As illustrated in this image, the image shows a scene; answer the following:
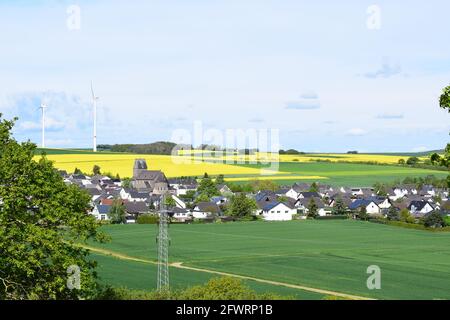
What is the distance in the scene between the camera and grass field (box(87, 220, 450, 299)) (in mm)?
52844

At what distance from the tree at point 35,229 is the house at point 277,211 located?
10483 centimetres

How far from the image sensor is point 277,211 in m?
133

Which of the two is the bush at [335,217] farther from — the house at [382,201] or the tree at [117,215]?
the tree at [117,215]

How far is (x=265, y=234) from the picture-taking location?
307ft

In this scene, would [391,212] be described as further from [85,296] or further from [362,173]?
[85,296]

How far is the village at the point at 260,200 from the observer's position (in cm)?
12569

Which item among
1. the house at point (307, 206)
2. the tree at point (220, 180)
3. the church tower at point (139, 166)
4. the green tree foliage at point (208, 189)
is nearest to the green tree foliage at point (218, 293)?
the house at point (307, 206)

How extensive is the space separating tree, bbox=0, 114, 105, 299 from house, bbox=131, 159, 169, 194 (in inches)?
5271

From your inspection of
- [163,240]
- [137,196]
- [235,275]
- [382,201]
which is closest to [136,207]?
[137,196]

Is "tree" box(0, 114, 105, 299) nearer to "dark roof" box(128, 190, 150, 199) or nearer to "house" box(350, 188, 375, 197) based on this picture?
"dark roof" box(128, 190, 150, 199)

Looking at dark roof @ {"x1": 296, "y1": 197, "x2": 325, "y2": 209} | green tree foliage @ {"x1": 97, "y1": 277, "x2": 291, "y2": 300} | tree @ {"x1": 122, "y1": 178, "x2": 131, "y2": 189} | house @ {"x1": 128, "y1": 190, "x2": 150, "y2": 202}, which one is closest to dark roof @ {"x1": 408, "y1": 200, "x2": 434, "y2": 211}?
dark roof @ {"x1": 296, "y1": 197, "x2": 325, "y2": 209}

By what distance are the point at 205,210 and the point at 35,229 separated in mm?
106469

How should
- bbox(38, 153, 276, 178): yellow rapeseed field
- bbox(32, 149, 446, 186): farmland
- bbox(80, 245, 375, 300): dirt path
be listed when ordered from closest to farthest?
bbox(80, 245, 375, 300): dirt path < bbox(32, 149, 446, 186): farmland < bbox(38, 153, 276, 178): yellow rapeseed field
